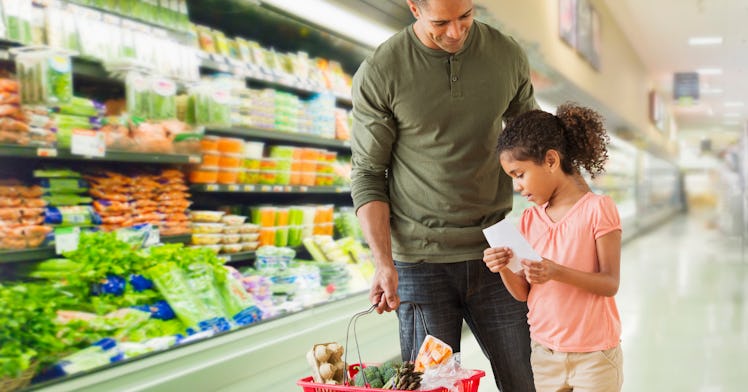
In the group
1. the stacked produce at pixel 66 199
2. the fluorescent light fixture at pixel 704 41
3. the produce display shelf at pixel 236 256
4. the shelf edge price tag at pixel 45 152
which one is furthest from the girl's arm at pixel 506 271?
the fluorescent light fixture at pixel 704 41

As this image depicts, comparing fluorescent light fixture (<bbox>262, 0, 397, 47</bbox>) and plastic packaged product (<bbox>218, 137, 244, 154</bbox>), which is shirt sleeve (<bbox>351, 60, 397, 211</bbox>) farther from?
plastic packaged product (<bbox>218, 137, 244, 154</bbox>)

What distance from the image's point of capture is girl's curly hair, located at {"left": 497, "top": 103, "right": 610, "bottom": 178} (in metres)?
1.82

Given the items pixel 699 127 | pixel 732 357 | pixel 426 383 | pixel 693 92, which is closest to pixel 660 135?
pixel 693 92

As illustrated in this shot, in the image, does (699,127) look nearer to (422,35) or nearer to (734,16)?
(734,16)

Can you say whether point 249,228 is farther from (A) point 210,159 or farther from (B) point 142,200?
(B) point 142,200

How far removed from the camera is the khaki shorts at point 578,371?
1.81 meters

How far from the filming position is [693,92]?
15.1 meters

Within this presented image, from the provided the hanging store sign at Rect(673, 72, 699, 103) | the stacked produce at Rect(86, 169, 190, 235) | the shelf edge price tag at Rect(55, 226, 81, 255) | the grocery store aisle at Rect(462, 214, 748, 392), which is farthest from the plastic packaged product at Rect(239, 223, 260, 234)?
the hanging store sign at Rect(673, 72, 699, 103)

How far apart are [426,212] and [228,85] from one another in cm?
198

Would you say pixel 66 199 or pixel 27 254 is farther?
pixel 66 199

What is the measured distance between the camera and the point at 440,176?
1.95m

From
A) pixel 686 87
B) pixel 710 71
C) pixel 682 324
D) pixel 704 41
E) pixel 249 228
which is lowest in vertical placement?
pixel 682 324

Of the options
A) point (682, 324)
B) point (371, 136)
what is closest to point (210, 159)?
point (371, 136)

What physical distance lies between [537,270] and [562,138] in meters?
0.39
